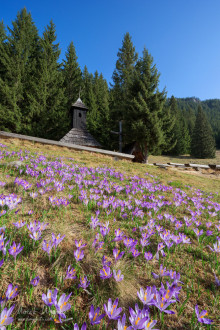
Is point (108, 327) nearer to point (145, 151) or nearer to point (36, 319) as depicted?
point (36, 319)

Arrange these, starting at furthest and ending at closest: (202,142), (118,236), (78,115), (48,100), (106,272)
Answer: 1. (202,142)
2. (48,100)
3. (78,115)
4. (118,236)
5. (106,272)

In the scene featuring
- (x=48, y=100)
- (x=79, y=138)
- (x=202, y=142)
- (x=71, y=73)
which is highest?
(x=71, y=73)

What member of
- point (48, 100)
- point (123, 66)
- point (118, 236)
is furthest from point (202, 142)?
point (118, 236)

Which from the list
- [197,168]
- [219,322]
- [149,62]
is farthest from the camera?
[149,62]

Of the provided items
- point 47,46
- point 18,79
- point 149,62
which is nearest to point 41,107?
point 18,79

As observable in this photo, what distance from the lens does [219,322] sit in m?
1.02

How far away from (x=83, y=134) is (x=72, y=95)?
10.3m

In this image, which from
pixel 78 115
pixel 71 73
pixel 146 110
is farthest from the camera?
pixel 71 73

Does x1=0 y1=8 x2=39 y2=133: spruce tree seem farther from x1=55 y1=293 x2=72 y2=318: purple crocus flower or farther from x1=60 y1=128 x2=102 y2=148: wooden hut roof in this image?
x1=55 y1=293 x2=72 y2=318: purple crocus flower

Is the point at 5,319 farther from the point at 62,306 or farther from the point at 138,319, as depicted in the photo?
the point at 138,319

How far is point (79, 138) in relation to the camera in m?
16.5

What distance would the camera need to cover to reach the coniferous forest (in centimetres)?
1648

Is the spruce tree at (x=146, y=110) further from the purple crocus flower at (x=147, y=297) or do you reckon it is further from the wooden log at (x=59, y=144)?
the purple crocus flower at (x=147, y=297)

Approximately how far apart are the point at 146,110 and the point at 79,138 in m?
7.53
